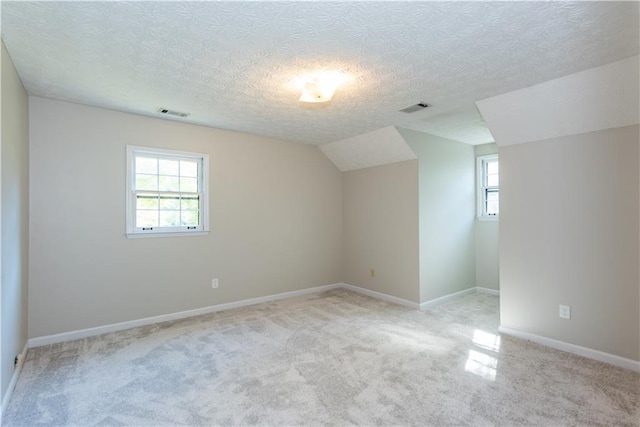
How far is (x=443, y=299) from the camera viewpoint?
180 inches

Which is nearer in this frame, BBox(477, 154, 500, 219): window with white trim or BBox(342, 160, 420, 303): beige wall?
BBox(342, 160, 420, 303): beige wall

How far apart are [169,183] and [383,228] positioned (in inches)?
118

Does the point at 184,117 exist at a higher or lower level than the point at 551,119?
higher

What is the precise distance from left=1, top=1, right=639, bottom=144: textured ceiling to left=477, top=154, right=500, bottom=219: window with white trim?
2.12m

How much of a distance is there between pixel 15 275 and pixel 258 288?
103 inches

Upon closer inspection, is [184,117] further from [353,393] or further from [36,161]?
[353,393]

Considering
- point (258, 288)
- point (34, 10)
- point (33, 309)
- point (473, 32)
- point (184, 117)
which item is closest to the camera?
point (34, 10)

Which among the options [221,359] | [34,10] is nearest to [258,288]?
[221,359]

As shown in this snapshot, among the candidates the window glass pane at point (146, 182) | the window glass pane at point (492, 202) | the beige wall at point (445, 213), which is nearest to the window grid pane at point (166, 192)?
the window glass pane at point (146, 182)

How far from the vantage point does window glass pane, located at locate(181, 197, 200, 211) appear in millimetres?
4012

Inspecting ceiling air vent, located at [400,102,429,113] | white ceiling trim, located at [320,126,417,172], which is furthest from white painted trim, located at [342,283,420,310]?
ceiling air vent, located at [400,102,429,113]

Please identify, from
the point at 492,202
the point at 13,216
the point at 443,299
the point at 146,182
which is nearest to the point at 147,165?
the point at 146,182

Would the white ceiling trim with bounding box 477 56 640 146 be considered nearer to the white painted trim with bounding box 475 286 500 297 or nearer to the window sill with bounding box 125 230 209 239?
the white painted trim with bounding box 475 286 500 297

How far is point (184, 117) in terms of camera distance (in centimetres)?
370
